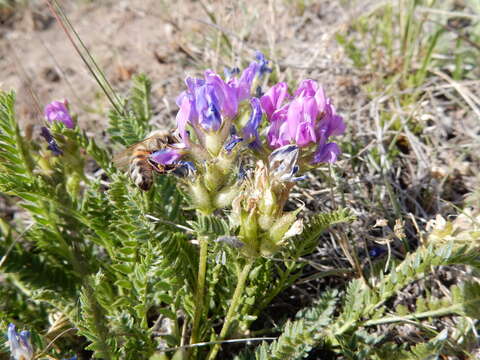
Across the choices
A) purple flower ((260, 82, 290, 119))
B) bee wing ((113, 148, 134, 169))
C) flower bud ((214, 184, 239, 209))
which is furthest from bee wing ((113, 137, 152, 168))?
purple flower ((260, 82, 290, 119))

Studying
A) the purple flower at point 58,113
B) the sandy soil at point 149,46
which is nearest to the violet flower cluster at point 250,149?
the purple flower at point 58,113

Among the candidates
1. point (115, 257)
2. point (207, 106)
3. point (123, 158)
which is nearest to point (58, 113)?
point (123, 158)

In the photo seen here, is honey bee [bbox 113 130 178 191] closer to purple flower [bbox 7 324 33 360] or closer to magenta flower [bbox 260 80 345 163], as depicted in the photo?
magenta flower [bbox 260 80 345 163]

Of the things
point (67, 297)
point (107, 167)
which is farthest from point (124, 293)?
point (107, 167)

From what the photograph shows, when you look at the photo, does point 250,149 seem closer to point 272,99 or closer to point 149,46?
point 272,99

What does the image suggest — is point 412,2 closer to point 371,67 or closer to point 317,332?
point 371,67

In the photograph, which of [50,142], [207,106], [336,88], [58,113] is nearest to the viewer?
[207,106]
